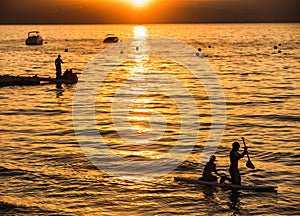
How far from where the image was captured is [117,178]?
24.5 metres

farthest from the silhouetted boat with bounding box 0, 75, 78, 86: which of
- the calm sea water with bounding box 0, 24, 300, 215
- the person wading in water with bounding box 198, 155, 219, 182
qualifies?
the person wading in water with bounding box 198, 155, 219, 182

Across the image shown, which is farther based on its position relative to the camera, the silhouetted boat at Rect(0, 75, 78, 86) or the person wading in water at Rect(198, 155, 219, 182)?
the silhouetted boat at Rect(0, 75, 78, 86)

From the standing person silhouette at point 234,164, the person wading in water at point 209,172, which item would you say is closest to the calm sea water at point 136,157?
the person wading in water at point 209,172

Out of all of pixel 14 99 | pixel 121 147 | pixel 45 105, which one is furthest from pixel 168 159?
pixel 14 99

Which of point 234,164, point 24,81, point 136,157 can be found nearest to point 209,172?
point 234,164

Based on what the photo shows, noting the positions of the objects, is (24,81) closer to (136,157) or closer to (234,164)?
(136,157)

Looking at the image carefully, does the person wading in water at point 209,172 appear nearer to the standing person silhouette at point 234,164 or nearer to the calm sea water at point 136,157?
the calm sea water at point 136,157

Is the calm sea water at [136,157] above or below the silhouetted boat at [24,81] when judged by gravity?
below

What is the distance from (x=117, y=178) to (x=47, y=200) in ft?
14.2

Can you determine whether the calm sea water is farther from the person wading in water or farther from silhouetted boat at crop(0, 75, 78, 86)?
silhouetted boat at crop(0, 75, 78, 86)

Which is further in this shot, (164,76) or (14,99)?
(164,76)

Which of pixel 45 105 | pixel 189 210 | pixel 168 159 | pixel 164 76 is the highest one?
pixel 164 76

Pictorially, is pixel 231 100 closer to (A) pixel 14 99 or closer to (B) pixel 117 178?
(A) pixel 14 99

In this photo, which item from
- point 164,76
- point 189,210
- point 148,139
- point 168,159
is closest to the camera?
point 189,210
